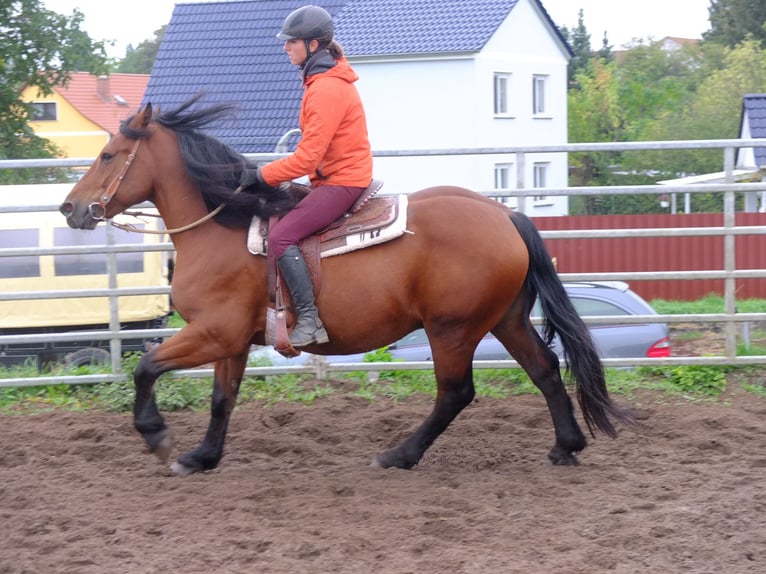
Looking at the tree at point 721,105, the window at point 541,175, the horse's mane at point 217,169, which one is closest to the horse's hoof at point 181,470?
the horse's mane at point 217,169

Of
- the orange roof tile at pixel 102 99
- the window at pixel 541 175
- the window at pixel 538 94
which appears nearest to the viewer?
the window at pixel 541 175

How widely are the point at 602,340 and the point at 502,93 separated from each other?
24.4 m

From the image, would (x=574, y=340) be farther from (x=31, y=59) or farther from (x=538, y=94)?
(x=538, y=94)

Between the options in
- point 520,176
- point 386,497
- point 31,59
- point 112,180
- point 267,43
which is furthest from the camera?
point 267,43

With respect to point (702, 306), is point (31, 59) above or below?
above

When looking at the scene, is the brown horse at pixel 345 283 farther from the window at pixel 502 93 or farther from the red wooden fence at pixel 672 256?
the window at pixel 502 93

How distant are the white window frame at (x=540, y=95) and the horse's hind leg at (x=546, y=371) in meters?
29.4

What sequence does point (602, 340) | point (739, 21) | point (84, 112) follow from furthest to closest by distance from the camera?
1. point (739, 21)
2. point (84, 112)
3. point (602, 340)

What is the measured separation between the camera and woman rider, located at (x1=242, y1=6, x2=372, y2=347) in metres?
5.02

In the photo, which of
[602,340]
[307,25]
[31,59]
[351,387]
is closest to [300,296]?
[307,25]

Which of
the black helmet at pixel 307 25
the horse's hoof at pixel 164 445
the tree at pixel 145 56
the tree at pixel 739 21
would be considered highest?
the tree at pixel 145 56

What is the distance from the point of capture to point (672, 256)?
1478cm

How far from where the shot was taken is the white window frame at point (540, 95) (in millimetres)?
34188

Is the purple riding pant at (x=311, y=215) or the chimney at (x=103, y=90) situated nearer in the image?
the purple riding pant at (x=311, y=215)
